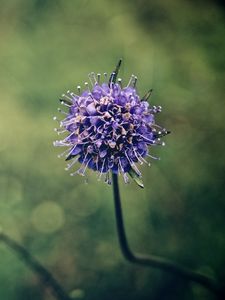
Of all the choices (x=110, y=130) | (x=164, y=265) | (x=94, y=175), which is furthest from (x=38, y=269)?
(x=110, y=130)

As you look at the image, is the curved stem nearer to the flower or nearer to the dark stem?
the flower

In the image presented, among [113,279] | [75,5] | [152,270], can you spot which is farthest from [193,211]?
[75,5]

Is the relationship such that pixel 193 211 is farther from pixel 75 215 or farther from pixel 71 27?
pixel 71 27

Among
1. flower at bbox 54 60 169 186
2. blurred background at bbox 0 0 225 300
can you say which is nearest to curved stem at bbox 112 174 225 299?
blurred background at bbox 0 0 225 300

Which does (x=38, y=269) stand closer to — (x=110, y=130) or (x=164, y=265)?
(x=164, y=265)

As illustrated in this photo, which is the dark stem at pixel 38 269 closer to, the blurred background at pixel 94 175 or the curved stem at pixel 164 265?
the blurred background at pixel 94 175

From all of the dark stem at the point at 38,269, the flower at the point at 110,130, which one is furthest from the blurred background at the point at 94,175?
the flower at the point at 110,130
